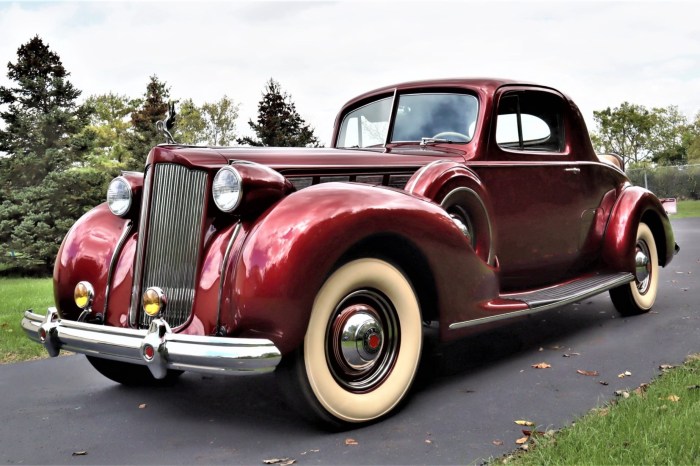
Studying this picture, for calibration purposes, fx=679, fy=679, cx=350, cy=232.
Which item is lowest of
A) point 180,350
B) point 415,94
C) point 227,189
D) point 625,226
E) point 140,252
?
point 180,350

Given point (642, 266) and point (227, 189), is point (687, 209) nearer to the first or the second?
point (642, 266)

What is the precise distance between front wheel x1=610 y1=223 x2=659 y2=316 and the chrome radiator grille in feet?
13.2

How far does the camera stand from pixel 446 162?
14.2 ft

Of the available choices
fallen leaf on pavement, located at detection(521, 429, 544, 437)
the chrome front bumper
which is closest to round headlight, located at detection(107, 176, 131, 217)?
the chrome front bumper

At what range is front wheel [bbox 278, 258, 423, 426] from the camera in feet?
10.7

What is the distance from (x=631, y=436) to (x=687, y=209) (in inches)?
1027

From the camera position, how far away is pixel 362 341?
3.49 meters

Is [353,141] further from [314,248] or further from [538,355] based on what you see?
[314,248]

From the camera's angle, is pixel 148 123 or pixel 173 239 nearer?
pixel 173 239

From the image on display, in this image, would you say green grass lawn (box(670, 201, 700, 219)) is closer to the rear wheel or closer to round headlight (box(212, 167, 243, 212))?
the rear wheel

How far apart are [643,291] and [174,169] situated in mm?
4544

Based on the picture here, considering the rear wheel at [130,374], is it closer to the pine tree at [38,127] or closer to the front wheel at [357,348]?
the front wheel at [357,348]

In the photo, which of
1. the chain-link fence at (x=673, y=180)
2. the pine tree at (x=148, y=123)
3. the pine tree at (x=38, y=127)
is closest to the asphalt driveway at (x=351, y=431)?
the pine tree at (x=38, y=127)

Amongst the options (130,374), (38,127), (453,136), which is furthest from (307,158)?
(38,127)
